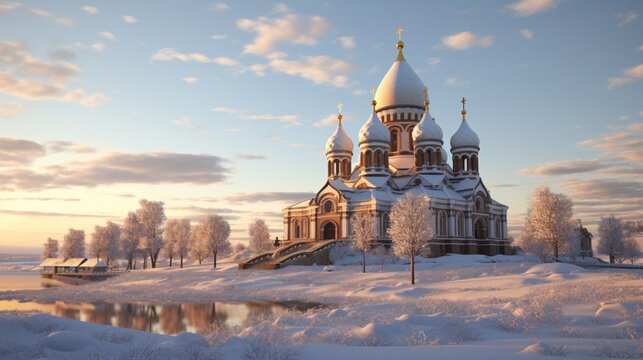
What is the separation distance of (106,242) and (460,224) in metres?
51.9

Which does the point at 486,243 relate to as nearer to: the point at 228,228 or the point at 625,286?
the point at 228,228

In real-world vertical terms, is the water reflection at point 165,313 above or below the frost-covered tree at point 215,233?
below

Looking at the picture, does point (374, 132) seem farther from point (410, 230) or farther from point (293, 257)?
point (410, 230)

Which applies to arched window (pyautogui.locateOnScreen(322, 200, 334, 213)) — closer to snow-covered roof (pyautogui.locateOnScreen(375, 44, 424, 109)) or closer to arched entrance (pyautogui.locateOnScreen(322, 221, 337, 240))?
arched entrance (pyautogui.locateOnScreen(322, 221, 337, 240))

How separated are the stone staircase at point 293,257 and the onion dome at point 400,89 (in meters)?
24.6

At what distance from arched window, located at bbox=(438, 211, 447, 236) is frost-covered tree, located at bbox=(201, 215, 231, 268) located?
26.1 m

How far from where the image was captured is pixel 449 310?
64.3 ft

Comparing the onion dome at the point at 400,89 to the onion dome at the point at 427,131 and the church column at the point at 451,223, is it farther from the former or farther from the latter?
the church column at the point at 451,223

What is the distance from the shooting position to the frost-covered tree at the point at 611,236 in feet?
240

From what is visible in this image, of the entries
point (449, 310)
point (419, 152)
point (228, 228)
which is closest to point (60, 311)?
point (449, 310)

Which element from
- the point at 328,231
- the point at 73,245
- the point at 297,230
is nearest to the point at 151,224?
the point at 297,230

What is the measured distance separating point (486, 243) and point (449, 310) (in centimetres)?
4813

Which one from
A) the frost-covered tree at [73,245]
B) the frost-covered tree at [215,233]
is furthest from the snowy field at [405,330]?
the frost-covered tree at [73,245]

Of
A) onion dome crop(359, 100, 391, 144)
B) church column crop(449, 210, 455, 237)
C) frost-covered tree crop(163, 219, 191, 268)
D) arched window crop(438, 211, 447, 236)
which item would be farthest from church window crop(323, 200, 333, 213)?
frost-covered tree crop(163, 219, 191, 268)
